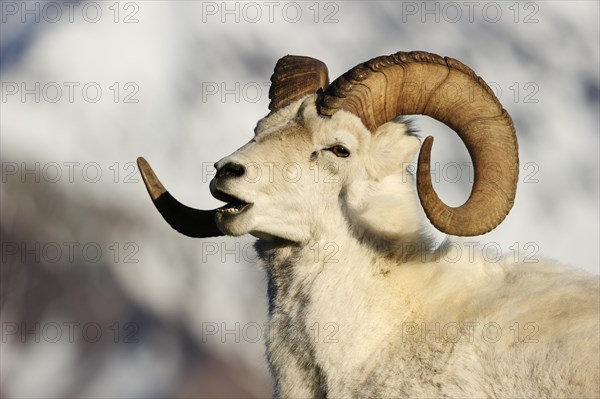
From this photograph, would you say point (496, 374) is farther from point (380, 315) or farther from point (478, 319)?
point (380, 315)

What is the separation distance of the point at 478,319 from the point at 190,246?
4624 centimetres

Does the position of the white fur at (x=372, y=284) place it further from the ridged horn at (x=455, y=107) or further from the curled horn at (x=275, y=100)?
the curled horn at (x=275, y=100)

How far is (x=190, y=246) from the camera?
54094mm

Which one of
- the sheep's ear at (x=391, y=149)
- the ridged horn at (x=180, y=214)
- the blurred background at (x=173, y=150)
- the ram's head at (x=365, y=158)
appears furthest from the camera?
the blurred background at (x=173, y=150)

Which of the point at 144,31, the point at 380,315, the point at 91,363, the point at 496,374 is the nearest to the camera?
the point at 496,374

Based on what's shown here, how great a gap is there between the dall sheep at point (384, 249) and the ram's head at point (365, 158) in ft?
0.04

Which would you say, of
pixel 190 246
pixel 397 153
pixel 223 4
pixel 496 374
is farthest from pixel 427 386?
pixel 223 4

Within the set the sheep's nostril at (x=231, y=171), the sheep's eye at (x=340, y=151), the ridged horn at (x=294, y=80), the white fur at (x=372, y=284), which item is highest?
the ridged horn at (x=294, y=80)

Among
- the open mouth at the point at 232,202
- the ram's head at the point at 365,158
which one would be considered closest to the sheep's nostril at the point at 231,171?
the ram's head at the point at 365,158

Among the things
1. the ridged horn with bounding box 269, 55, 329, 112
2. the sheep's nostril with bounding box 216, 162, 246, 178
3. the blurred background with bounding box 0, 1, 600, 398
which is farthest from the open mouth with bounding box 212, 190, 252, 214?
the blurred background with bounding box 0, 1, 600, 398

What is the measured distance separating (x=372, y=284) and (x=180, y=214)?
220cm

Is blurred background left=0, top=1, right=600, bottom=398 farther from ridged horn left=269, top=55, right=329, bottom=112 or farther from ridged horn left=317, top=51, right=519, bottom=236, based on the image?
ridged horn left=317, top=51, right=519, bottom=236

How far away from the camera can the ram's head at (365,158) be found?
8.78 m

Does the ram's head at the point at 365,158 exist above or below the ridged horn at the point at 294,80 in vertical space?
below
